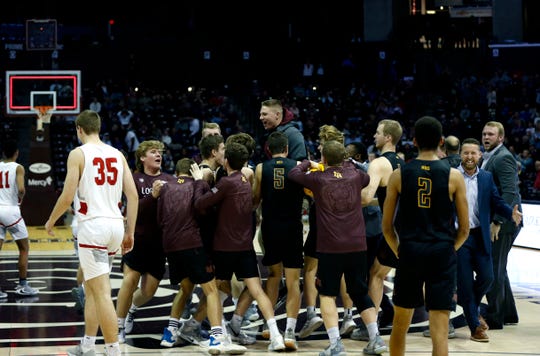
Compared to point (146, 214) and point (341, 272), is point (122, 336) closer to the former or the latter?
point (146, 214)

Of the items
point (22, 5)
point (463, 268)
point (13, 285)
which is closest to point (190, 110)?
point (22, 5)

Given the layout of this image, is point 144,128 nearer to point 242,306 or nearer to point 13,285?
point 13,285

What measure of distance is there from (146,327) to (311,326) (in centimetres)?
190

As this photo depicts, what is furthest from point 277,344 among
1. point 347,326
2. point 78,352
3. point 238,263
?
point 78,352

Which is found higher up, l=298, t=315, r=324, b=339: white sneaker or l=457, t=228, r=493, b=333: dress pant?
l=457, t=228, r=493, b=333: dress pant

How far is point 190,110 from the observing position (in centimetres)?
2877

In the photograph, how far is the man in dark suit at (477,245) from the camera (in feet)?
28.6

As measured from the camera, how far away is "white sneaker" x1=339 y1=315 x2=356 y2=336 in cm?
900

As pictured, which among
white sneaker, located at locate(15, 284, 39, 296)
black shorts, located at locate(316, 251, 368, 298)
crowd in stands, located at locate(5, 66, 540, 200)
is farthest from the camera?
crowd in stands, located at locate(5, 66, 540, 200)

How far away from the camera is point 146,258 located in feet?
28.9

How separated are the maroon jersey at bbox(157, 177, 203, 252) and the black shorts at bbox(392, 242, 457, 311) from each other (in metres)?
2.46

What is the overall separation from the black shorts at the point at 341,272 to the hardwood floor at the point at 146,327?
2.24ft

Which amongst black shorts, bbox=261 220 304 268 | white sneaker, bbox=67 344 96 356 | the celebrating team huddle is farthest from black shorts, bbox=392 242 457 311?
white sneaker, bbox=67 344 96 356

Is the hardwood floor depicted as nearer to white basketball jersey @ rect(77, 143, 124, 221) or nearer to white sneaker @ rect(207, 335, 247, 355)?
white sneaker @ rect(207, 335, 247, 355)
